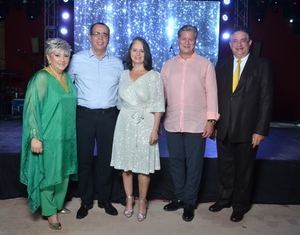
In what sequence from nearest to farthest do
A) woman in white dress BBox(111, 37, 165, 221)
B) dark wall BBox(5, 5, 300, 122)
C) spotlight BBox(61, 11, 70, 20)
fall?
woman in white dress BBox(111, 37, 165, 221), spotlight BBox(61, 11, 70, 20), dark wall BBox(5, 5, 300, 122)

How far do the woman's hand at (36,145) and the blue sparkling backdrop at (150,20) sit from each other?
17.1 feet

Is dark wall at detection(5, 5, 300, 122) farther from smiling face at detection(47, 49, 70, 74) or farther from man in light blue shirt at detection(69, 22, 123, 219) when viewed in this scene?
smiling face at detection(47, 49, 70, 74)

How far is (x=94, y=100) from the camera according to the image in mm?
2779

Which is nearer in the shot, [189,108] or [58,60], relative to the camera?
[58,60]

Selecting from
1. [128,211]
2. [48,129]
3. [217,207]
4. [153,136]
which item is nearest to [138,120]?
[153,136]

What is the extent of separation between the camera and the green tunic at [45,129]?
247 cm

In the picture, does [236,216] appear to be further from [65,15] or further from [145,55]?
[65,15]

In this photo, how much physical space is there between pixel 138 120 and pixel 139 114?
1.7 inches

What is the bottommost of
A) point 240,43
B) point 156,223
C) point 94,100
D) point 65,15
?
point 156,223

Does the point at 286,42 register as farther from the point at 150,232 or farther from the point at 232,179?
the point at 150,232

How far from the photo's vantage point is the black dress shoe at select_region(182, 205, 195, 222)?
2.88m

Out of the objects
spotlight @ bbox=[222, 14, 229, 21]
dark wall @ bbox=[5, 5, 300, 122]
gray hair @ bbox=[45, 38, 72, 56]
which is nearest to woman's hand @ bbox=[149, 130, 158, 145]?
gray hair @ bbox=[45, 38, 72, 56]

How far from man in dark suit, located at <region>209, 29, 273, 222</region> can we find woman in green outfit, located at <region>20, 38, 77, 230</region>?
1137 millimetres

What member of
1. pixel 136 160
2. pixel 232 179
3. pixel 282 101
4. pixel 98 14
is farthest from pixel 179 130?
pixel 282 101
